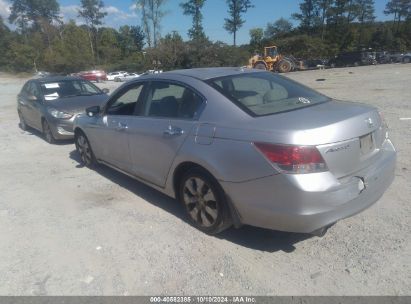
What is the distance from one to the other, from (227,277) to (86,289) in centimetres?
118

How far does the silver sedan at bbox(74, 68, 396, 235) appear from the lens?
294 centimetres

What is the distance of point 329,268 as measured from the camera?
3.17 metres

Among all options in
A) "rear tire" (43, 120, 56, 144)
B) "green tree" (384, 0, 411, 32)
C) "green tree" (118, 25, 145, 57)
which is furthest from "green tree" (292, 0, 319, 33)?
"rear tire" (43, 120, 56, 144)

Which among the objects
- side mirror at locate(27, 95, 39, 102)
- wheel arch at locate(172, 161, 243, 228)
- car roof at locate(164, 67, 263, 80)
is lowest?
wheel arch at locate(172, 161, 243, 228)

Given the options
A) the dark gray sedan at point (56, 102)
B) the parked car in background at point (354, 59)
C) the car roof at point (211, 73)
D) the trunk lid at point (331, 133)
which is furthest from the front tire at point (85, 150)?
the parked car in background at point (354, 59)

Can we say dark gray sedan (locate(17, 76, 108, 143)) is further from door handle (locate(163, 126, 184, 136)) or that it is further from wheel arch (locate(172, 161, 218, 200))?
wheel arch (locate(172, 161, 218, 200))

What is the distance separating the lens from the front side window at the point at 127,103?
15.6 ft

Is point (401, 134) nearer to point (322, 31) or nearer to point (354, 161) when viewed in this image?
point (354, 161)

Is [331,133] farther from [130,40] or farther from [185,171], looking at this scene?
[130,40]

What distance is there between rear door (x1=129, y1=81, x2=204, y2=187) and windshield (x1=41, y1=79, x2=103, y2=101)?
5.19 m

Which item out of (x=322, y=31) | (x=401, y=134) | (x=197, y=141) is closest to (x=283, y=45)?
(x=322, y=31)

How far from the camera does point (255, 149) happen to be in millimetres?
3076

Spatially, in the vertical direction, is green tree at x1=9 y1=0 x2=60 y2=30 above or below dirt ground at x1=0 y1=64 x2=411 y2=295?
above

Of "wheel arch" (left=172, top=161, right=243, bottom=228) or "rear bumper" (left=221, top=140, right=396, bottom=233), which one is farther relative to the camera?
"wheel arch" (left=172, top=161, right=243, bottom=228)
